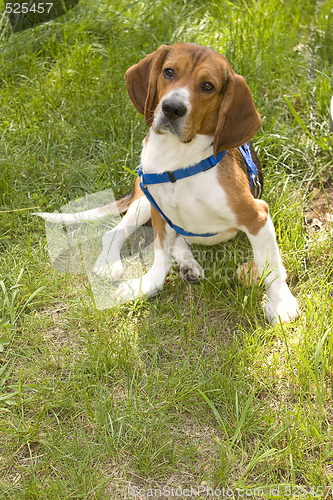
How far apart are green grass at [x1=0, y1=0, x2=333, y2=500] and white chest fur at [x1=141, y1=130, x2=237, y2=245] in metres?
0.54

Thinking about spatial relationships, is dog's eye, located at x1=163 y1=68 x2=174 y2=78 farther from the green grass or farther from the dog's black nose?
the green grass

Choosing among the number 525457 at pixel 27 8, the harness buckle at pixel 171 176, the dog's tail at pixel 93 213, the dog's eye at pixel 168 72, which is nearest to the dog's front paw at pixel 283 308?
the harness buckle at pixel 171 176

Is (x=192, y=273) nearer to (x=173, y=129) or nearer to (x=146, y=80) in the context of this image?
(x=173, y=129)

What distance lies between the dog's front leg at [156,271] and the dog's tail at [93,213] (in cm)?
55

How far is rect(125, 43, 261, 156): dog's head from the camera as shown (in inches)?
117

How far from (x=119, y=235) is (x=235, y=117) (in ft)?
4.53

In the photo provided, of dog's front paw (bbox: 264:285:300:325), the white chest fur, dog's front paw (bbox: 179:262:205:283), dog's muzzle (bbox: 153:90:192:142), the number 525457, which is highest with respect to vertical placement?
dog's muzzle (bbox: 153:90:192:142)

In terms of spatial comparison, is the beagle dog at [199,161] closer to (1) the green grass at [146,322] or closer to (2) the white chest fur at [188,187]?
(2) the white chest fur at [188,187]

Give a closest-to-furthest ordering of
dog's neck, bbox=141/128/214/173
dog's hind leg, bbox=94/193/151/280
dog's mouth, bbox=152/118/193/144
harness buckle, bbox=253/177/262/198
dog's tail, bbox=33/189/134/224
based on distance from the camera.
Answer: dog's mouth, bbox=152/118/193/144 → dog's neck, bbox=141/128/214/173 → harness buckle, bbox=253/177/262/198 → dog's hind leg, bbox=94/193/151/280 → dog's tail, bbox=33/189/134/224

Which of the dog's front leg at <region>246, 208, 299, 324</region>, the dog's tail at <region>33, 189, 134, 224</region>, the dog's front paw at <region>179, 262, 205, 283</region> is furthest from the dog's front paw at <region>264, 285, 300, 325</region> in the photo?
the dog's tail at <region>33, 189, 134, 224</region>

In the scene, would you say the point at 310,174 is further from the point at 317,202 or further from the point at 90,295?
the point at 90,295

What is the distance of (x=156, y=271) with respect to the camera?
3.83m

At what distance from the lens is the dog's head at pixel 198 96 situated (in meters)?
2.97

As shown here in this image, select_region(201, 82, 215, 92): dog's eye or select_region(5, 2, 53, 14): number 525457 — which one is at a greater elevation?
select_region(201, 82, 215, 92): dog's eye
